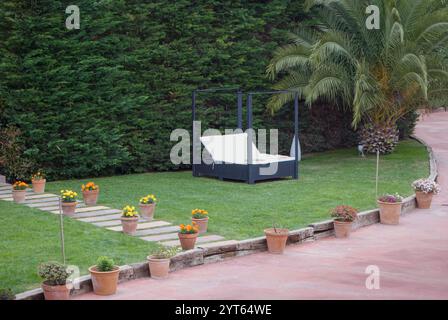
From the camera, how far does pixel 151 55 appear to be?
16766mm

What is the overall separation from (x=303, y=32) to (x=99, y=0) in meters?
6.05

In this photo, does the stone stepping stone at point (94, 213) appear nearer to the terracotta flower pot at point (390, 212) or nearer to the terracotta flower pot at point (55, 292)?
the terracotta flower pot at point (55, 292)

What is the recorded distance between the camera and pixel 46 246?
9.35m

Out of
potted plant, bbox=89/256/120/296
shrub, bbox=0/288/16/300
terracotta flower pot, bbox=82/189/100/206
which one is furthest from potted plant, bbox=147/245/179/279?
terracotta flower pot, bbox=82/189/100/206

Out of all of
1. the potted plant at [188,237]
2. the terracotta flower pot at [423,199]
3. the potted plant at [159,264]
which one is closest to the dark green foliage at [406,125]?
the terracotta flower pot at [423,199]

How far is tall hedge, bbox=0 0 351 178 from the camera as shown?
14883mm

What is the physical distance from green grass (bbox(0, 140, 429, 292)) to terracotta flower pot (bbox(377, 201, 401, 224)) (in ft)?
2.45

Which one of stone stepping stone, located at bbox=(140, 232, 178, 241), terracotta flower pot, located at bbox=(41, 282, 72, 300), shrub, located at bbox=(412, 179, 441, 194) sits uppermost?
shrub, located at bbox=(412, 179, 441, 194)

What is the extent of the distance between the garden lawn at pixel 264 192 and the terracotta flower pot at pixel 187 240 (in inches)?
26.7

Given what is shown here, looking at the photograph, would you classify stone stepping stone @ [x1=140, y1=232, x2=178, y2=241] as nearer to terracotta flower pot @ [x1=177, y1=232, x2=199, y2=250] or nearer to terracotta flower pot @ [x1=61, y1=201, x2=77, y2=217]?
terracotta flower pot @ [x1=177, y1=232, x2=199, y2=250]

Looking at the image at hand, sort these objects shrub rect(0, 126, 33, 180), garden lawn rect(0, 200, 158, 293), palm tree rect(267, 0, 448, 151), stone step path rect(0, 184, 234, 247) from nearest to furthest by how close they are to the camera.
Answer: garden lawn rect(0, 200, 158, 293), stone step path rect(0, 184, 234, 247), shrub rect(0, 126, 33, 180), palm tree rect(267, 0, 448, 151)

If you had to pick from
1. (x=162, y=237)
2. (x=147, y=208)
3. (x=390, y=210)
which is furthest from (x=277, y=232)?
(x=390, y=210)

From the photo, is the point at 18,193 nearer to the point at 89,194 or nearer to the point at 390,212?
the point at 89,194

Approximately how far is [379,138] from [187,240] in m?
11.4
